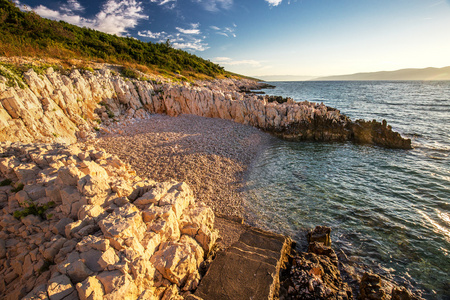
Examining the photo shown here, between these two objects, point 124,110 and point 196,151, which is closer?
point 196,151

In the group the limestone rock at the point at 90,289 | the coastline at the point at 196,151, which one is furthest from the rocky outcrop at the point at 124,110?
the limestone rock at the point at 90,289

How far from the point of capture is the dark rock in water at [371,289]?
20.5 feet

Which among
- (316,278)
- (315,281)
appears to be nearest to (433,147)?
(316,278)

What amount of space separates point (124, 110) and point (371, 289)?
2698 cm

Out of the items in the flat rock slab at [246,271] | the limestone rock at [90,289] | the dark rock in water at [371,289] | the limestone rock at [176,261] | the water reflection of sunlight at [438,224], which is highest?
the limestone rock at [90,289]

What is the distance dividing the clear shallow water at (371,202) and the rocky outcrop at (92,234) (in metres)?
5.20

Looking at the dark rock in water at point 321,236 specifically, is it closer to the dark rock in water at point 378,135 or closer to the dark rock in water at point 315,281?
the dark rock in water at point 315,281

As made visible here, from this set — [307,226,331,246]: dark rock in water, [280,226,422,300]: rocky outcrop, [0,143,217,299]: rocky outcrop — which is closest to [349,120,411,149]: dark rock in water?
[307,226,331,246]: dark rock in water

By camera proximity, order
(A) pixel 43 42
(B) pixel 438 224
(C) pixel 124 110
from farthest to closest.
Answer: (A) pixel 43 42 → (C) pixel 124 110 → (B) pixel 438 224

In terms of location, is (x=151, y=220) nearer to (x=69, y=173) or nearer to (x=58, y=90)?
(x=69, y=173)

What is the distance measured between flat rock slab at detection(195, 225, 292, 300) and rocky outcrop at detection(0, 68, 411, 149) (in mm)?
16137

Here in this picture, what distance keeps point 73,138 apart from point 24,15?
32.0m

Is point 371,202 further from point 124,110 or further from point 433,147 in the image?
point 124,110

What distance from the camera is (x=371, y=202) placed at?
1178cm
